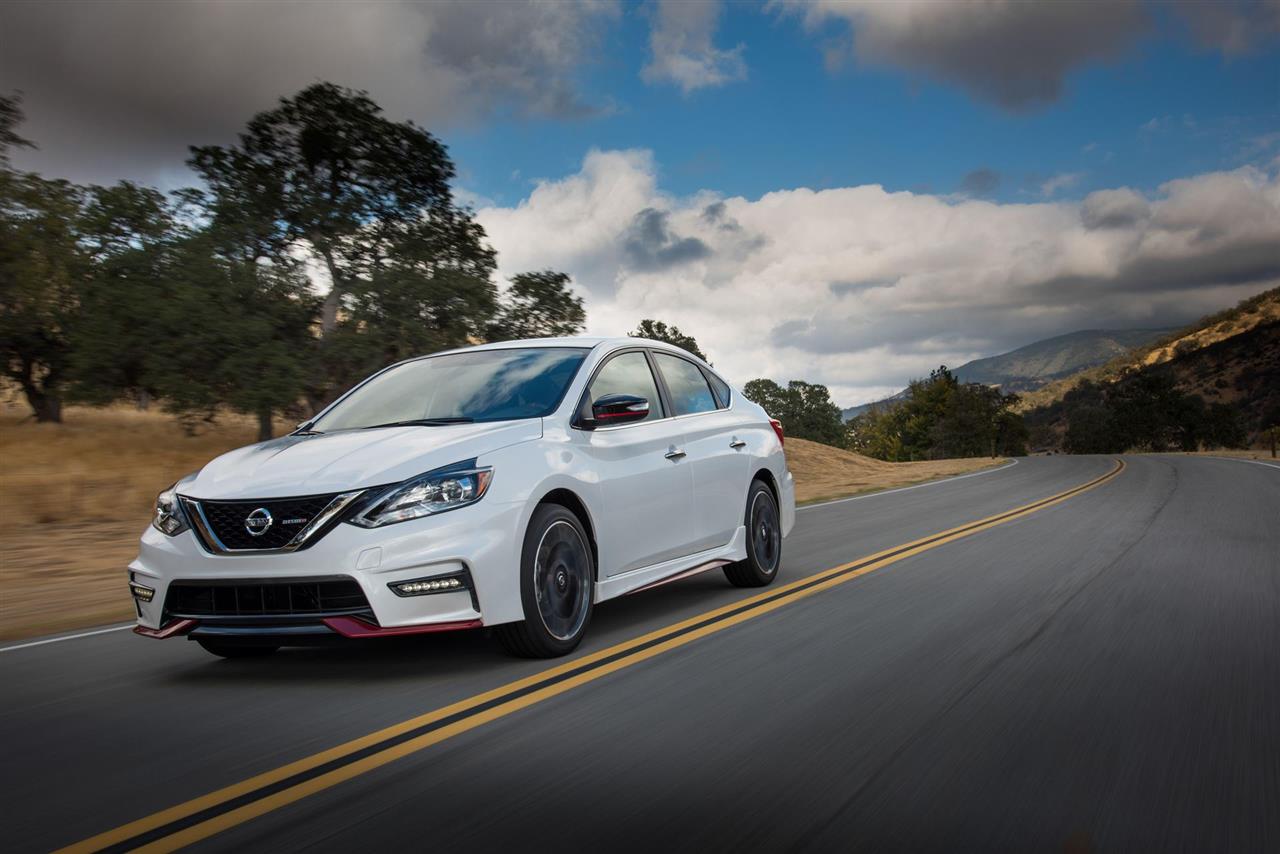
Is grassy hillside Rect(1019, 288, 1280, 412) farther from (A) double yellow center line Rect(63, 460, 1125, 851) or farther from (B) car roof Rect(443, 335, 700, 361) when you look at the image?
(A) double yellow center line Rect(63, 460, 1125, 851)

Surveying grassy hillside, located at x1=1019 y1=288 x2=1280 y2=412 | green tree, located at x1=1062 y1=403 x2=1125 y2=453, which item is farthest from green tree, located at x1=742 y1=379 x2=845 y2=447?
grassy hillside, located at x1=1019 y1=288 x2=1280 y2=412

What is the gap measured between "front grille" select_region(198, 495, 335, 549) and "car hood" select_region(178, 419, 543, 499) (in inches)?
1.5

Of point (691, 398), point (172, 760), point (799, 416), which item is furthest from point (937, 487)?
point (799, 416)

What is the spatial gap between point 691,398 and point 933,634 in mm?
2392

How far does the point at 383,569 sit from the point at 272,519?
0.57 meters

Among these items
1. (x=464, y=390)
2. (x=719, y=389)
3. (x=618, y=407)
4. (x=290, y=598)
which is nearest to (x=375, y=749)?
(x=290, y=598)

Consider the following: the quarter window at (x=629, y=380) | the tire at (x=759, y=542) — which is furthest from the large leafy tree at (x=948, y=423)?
the quarter window at (x=629, y=380)

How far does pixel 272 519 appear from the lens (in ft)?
16.6

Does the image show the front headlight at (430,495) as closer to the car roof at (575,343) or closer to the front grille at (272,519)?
the front grille at (272,519)

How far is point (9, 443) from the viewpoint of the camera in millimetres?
23594

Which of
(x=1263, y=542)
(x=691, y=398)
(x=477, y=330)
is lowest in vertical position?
(x=1263, y=542)

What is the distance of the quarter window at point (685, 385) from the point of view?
7633mm

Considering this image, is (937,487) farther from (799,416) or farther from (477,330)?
(799,416)

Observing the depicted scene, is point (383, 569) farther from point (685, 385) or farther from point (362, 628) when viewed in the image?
point (685, 385)
